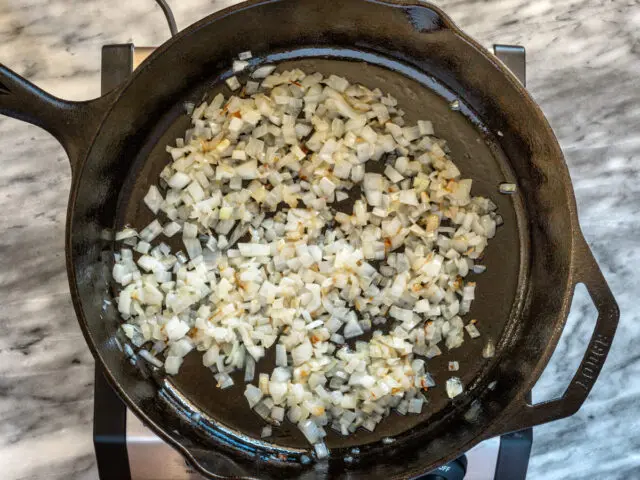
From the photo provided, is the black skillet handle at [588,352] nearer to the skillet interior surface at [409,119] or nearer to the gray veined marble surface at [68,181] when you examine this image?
the skillet interior surface at [409,119]

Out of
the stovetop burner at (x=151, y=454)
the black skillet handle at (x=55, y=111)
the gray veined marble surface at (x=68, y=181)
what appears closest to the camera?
the black skillet handle at (x=55, y=111)

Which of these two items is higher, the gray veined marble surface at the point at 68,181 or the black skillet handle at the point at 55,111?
the black skillet handle at the point at 55,111

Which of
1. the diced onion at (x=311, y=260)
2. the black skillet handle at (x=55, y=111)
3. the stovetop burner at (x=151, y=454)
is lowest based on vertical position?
the stovetop burner at (x=151, y=454)

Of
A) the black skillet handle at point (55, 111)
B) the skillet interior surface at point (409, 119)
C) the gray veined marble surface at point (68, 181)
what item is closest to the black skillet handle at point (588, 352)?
the skillet interior surface at point (409, 119)

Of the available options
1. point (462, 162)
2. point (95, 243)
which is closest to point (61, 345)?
point (95, 243)

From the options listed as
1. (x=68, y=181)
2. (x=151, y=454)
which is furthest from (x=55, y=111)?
(x=151, y=454)

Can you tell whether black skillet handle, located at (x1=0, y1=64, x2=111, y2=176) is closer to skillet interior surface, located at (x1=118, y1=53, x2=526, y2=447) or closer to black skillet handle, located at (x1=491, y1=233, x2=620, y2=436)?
skillet interior surface, located at (x1=118, y1=53, x2=526, y2=447)

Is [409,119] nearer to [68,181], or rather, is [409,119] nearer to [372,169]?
[372,169]

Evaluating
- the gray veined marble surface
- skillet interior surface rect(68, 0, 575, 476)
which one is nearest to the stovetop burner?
skillet interior surface rect(68, 0, 575, 476)
